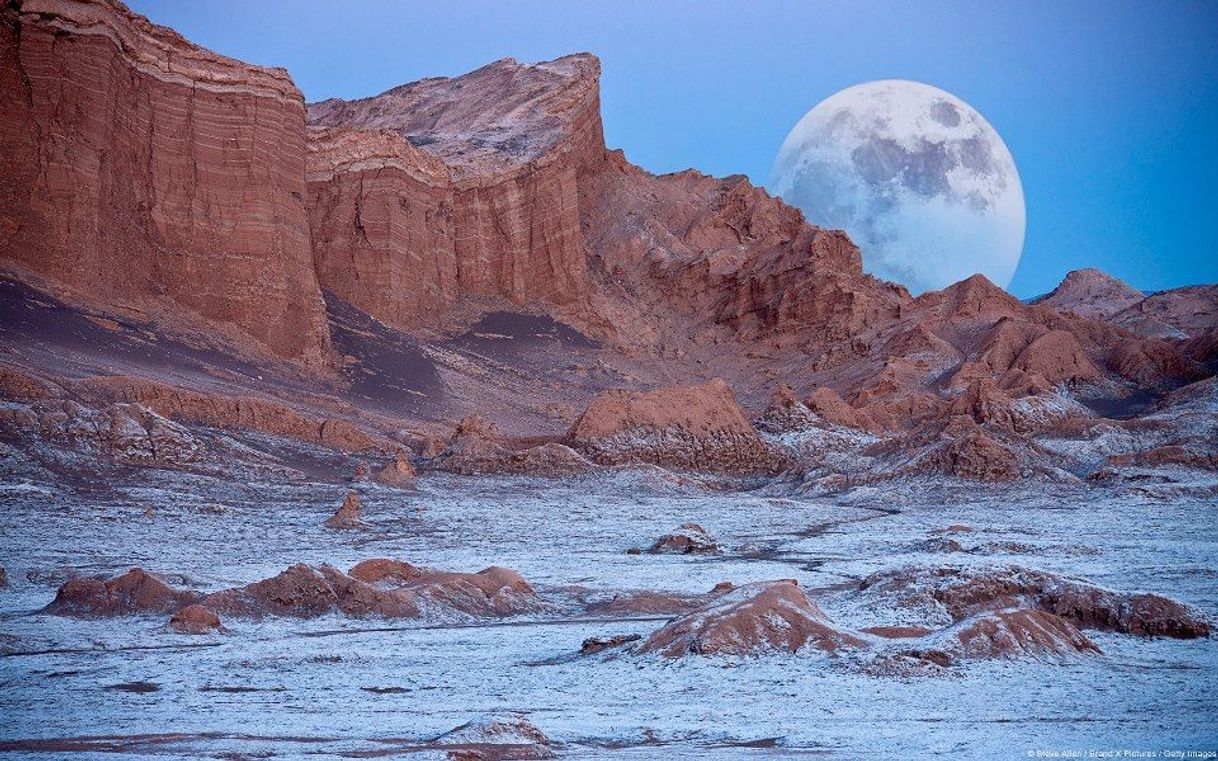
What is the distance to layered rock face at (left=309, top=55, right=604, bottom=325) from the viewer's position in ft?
177

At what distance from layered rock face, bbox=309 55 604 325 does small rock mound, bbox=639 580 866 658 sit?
43.3 m

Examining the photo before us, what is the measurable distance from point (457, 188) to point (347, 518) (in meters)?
39.3

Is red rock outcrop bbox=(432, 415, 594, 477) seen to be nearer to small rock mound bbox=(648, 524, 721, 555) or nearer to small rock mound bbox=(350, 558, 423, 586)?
small rock mound bbox=(648, 524, 721, 555)

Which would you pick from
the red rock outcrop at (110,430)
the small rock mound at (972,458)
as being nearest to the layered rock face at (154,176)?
the red rock outcrop at (110,430)

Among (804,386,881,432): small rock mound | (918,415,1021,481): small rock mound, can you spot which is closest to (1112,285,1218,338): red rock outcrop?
(804,386,881,432): small rock mound

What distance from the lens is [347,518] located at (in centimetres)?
2234

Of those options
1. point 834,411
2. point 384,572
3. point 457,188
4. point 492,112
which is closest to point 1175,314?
point 492,112

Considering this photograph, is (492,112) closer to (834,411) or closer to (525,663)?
(834,411)

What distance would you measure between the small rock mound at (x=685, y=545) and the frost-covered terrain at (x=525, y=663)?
21.0 inches

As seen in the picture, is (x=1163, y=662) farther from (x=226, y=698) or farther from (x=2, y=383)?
(x=2, y=383)

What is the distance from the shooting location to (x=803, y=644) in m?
10.7

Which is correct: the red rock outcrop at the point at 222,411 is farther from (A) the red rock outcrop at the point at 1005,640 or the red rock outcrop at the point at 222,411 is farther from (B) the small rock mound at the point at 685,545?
(A) the red rock outcrop at the point at 1005,640

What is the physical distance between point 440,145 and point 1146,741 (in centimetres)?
5757

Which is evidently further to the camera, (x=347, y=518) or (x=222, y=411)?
(x=222, y=411)
